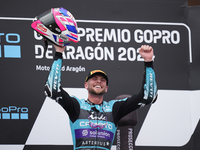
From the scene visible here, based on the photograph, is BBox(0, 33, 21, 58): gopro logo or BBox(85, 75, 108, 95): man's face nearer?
BBox(85, 75, 108, 95): man's face

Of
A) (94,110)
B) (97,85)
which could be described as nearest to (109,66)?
(97,85)

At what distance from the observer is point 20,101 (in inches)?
133

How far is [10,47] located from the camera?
11.3 feet

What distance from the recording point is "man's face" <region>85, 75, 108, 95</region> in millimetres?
2736

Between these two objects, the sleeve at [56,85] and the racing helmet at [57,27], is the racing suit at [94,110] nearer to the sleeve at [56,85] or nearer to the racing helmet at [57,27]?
the sleeve at [56,85]

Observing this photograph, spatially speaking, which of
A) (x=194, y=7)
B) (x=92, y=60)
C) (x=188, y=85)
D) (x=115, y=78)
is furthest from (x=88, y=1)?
(x=188, y=85)

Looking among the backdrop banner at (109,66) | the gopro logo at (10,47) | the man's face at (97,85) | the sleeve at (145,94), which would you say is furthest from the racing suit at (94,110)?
the gopro logo at (10,47)

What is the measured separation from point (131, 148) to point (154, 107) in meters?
0.76

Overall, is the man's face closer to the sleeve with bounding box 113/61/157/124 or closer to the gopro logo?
the sleeve with bounding box 113/61/157/124

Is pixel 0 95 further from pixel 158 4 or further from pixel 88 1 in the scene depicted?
pixel 158 4

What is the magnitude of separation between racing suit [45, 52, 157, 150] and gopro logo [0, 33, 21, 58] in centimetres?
112

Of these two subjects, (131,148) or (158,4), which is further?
(158,4)

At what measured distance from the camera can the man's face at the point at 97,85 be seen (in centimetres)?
274

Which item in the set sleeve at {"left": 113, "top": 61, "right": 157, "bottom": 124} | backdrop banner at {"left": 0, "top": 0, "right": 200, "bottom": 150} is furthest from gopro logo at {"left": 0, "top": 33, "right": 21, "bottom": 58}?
sleeve at {"left": 113, "top": 61, "right": 157, "bottom": 124}
